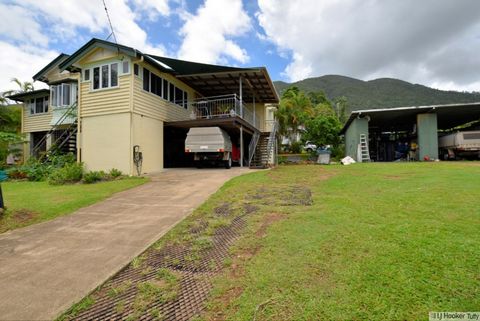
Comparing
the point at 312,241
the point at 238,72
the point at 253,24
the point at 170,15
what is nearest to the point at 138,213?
the point at 312,241

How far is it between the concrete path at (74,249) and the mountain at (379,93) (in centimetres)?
5000

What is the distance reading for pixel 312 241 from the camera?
3.30 m

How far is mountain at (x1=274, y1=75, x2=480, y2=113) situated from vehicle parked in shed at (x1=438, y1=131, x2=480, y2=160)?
34.9 m

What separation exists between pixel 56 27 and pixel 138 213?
9978 mm

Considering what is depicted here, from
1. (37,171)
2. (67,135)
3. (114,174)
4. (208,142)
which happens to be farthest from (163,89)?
(37,171)

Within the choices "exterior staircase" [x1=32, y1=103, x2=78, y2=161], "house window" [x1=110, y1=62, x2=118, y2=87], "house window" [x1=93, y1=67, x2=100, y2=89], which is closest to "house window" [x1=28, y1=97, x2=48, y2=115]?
"exterior staircase" [x1=32, y1=103, x2=78, y2=161]

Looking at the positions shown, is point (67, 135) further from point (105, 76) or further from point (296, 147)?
point (296, 147)

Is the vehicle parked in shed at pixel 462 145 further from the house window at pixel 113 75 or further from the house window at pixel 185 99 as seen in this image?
the house window at pixel 113 75

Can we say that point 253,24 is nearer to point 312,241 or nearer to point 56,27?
point 56,27

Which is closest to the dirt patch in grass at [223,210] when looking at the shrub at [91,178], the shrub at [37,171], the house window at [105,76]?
the shrub at [91,178]

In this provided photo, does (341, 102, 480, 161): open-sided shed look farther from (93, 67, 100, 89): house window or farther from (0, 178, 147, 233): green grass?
(93, 67, 100, 89): house window

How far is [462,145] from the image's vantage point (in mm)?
14859

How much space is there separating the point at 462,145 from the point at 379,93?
61.5 metres

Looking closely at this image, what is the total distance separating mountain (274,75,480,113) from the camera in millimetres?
55516
